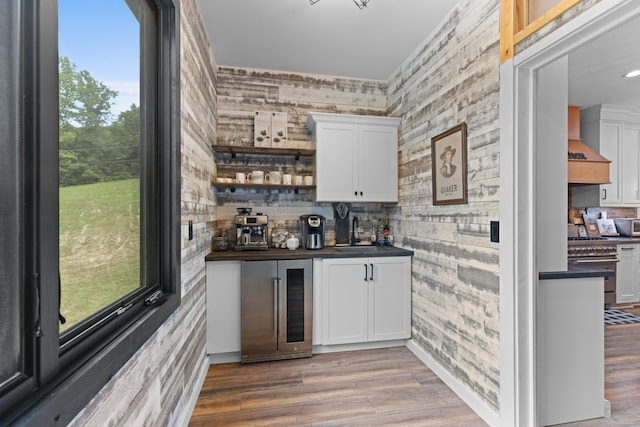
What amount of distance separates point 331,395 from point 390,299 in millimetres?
1065

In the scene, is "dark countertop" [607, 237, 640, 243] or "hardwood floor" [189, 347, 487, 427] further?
"dark countertop" [607, 237, 640, 243]

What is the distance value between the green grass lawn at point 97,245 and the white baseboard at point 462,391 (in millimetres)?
2174

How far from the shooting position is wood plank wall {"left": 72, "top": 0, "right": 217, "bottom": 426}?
1.13 metres

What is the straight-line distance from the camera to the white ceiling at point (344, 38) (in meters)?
2.32

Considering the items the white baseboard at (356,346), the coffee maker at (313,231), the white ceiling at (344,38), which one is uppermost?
the white ceiling at (344,38)

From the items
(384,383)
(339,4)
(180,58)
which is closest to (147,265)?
(180,58)

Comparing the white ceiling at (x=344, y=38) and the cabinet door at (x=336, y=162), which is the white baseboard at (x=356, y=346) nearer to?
the cabinet door at (x=336, y=162)

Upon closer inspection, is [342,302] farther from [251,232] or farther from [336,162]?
[336,162]

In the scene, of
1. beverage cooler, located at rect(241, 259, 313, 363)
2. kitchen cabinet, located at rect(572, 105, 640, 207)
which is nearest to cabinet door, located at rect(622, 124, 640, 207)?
kitchen cabinet, located at rect(572, 105, 640, 207)

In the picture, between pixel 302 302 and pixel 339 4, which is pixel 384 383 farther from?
pixel 339 4

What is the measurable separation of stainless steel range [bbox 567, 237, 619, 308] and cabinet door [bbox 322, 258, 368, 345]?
320 cm

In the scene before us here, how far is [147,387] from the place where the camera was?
52.1 inches

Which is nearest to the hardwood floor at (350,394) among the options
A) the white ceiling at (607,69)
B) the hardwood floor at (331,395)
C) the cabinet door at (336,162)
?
the hardwood floor at (331,395)

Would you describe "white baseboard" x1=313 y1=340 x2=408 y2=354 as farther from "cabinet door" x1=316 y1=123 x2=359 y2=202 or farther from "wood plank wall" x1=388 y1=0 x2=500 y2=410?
"cabinet door" x1=316 y1=123 x2=359 y2=202
